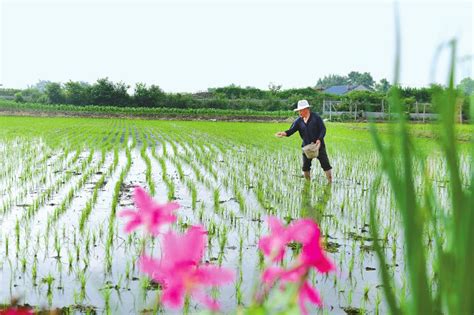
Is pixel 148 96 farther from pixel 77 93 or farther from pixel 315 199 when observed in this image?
pixel 315 199

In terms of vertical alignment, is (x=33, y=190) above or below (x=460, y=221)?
below

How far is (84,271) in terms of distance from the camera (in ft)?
11.1

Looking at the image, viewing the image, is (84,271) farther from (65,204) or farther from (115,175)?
(115,175)

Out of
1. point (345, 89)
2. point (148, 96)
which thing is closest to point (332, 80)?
point (345, 89)

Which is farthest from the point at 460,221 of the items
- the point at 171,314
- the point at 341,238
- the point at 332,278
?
the point at 341,238

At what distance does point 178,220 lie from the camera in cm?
482

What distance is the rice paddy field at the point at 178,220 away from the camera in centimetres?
302

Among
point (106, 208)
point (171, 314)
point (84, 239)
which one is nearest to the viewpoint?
point (171, 314)

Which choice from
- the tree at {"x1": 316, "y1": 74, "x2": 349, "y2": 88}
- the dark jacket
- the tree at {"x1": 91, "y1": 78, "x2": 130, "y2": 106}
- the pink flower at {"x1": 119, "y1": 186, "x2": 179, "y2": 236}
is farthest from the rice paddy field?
the tree at {"x1": 316, "y1": 74, "x2": 349, "y2": 88}

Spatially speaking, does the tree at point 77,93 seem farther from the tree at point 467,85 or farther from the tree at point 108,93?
the tree at point 467,85

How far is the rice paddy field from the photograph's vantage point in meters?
3.02

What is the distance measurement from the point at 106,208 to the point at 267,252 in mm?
4936

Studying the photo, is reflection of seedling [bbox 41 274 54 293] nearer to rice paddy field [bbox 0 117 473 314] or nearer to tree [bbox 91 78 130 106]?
rice paddy field [bbox 0 117 473 314]

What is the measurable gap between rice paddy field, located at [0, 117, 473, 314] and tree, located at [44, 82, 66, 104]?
28.3m
